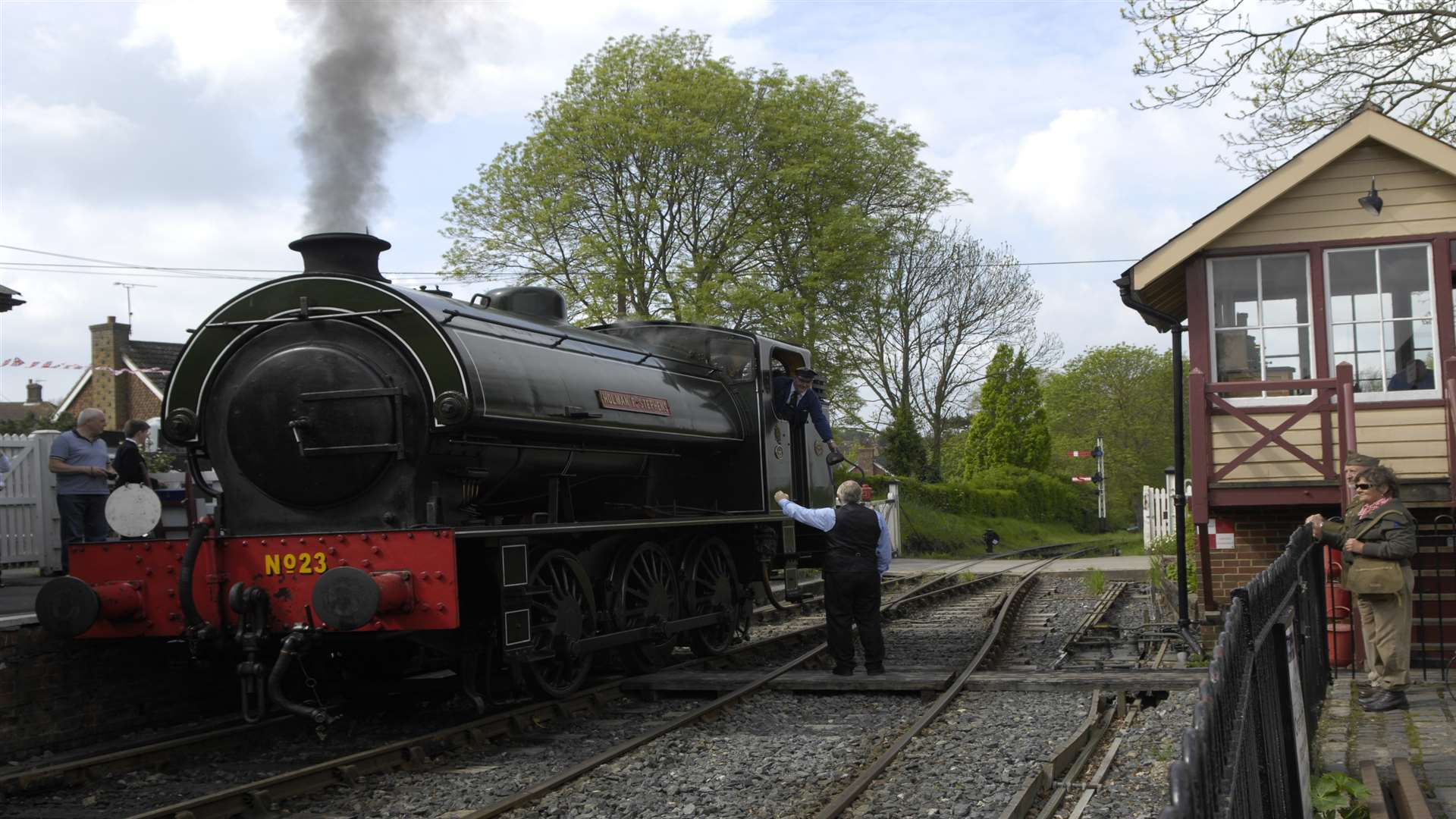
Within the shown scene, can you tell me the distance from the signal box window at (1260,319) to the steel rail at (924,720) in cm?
290

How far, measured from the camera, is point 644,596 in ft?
29.9

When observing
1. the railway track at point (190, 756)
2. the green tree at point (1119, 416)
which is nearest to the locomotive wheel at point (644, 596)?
the railway track at point (190, 756)

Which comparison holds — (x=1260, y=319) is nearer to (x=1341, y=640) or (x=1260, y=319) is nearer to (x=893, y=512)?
(x=1341, y=640)

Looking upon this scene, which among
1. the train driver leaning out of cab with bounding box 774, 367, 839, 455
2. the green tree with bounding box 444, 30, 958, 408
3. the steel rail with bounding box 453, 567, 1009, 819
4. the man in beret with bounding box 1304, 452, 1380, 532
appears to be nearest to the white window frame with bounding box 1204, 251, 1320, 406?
the man in beret with bounding box 1304, 452, 1380, 532

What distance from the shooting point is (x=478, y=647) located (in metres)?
7.70

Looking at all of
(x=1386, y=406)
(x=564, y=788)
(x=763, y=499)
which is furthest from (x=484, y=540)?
(x=1386, y=406)

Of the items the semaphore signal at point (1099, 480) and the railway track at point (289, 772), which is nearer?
the railway track at point (289, 772)

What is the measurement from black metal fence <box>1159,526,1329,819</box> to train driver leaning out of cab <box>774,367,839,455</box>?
197 inches

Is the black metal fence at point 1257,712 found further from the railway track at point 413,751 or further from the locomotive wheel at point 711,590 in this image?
the locomotive wheel at point 711,590

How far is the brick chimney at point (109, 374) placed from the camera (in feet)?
120

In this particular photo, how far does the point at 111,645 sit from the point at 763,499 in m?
4.91

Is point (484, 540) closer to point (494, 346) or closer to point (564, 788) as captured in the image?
point (494, 346)

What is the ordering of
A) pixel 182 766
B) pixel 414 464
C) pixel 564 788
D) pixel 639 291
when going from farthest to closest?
pixel 639 291 → pixel 414 464 → pixel 182 766 → pixel 564 788

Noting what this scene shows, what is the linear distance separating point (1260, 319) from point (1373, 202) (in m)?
1.16
